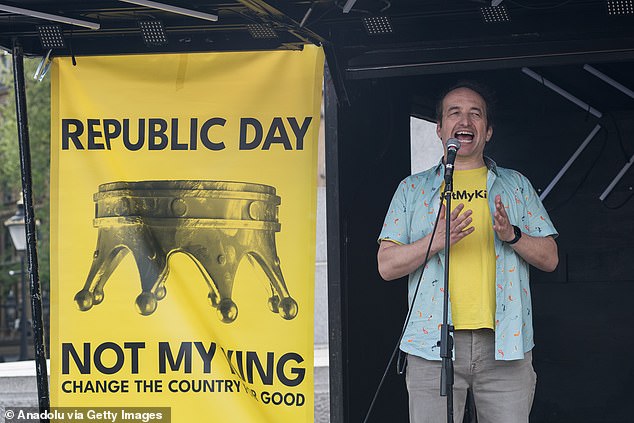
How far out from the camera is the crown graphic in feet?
15.7

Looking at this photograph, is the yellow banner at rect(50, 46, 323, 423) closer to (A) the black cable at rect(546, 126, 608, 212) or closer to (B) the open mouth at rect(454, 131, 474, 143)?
(B) the open mouth at rect(454, 131, 474, 143)

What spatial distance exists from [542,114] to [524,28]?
6.57ft

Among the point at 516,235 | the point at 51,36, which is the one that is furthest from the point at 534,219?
the point at 51,36

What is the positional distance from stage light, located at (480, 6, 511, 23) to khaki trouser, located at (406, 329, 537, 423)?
4.81ft

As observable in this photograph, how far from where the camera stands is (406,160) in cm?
586

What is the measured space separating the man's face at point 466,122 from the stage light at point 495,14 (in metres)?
0.52

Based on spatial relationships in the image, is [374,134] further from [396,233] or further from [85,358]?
[85,358]

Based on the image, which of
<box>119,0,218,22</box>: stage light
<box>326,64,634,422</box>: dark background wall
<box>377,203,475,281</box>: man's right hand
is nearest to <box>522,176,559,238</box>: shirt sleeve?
<box>377,203,475,281</box>: man's right hand

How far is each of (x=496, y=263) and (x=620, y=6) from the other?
52.3 inches

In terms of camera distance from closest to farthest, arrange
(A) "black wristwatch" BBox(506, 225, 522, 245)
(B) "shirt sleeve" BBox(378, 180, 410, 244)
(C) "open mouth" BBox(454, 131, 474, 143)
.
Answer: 1. (A) "black wristwatch" BBox(506, 225, 522, 245)
2. (C) "open mouth" BBox(454, 131, 474, 143)
3. (B) "shirt sleeve" BBox(378, 180, 410, 244)

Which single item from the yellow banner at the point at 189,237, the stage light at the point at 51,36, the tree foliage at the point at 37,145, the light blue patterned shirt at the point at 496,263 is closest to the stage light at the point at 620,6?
the light blue patterned shirt at the point at 496,263

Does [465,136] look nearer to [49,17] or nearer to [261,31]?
[261,31]

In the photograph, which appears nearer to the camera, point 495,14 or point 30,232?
point 495,14

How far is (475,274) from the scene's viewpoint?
12.9ft
